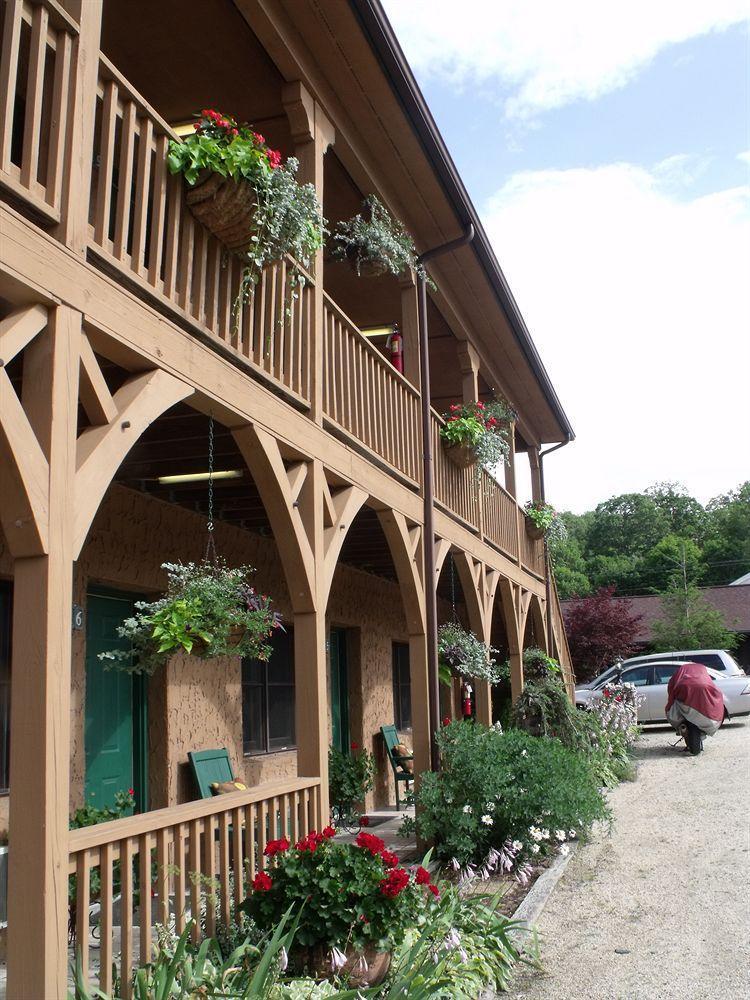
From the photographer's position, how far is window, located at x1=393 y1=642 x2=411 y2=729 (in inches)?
525

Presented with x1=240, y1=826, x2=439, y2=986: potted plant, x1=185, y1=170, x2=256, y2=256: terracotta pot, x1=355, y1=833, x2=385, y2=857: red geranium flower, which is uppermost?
x1=185, y1=170, x2=256, y2=256: terracotta pot

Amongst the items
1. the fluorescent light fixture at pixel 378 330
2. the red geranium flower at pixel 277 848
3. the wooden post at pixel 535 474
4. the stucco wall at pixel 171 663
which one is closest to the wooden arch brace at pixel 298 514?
the stucco wall at pixel 171 663

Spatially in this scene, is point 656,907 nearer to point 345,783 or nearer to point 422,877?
point 422,877

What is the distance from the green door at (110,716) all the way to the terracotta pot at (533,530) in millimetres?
8595

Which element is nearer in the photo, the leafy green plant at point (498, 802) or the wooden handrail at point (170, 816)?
the wooden handrail at point (170, 816)

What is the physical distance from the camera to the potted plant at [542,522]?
1474cm

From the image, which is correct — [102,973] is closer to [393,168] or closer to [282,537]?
[282,537]

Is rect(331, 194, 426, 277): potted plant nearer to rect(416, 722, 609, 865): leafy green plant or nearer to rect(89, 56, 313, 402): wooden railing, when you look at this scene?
rect(89, 56, 313, 402): wooden railing

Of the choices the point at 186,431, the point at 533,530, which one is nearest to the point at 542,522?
the point at 533,530

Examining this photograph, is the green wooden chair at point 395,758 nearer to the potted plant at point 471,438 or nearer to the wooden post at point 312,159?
the potted plant at point 471,438

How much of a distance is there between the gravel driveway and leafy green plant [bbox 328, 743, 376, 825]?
100 inches

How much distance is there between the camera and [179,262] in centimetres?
526

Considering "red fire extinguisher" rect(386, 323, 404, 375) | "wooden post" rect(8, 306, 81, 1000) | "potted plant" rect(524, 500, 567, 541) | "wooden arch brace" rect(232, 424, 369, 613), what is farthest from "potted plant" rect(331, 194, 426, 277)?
"potted plant" rect(524, 500, 567, 541)

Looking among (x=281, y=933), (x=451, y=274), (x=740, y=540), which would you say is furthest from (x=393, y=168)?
(x=740, y=540)
